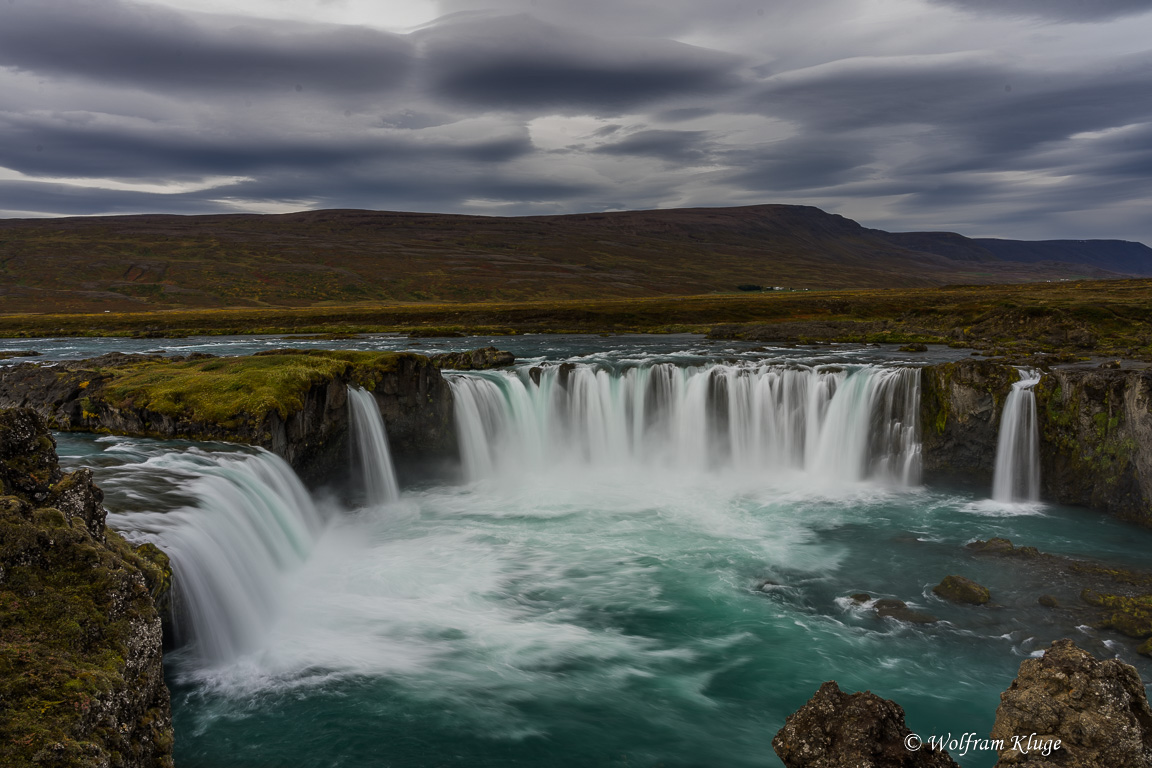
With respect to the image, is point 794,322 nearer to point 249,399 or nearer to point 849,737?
point 249,399

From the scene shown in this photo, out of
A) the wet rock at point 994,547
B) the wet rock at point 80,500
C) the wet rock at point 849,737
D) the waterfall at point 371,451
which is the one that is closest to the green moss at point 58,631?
the wet rock at point 80,500

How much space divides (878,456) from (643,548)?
11.8m

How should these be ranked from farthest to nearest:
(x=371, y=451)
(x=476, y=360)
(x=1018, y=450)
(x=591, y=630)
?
(x=476, y=360) < (x=371, y=451) < (x=1018, y=450) < (x=591, y=630)

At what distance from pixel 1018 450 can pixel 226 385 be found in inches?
1029

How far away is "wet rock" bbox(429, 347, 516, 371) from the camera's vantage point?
33.8 m

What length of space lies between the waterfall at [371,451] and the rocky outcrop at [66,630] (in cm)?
1479

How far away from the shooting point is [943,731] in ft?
36.8

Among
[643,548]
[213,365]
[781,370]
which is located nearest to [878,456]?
[781,370]

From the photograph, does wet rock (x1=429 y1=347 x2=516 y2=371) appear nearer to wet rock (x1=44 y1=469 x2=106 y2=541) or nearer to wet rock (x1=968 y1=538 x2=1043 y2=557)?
wet rock (x1=968 y1=538 x2=1043 y2=557)

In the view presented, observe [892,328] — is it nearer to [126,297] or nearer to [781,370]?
[781,370]

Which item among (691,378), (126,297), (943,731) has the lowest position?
(943,731)

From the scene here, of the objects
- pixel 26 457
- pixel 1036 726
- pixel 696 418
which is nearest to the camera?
pixel 1036 726

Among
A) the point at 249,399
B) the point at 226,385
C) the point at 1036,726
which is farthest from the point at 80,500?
the point at 226,385

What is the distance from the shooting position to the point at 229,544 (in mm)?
13195
